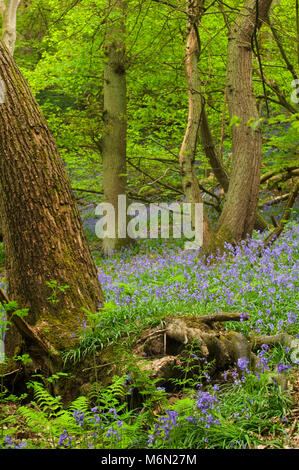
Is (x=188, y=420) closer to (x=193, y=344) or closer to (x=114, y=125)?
(x=193, y=344)

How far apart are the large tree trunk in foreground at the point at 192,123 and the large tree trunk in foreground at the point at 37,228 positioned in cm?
407

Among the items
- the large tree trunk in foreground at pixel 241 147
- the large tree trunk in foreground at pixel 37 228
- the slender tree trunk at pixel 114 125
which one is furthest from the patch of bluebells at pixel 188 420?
the slender tree trunk at pixel 114 125

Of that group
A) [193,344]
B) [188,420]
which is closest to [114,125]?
[193,344]

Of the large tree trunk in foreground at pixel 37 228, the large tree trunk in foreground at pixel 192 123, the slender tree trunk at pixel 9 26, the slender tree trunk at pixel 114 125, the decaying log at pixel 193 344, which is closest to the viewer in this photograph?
the decaying log at pixel 193 344

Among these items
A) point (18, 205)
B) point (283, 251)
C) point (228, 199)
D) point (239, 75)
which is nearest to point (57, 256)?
point (18, 205)

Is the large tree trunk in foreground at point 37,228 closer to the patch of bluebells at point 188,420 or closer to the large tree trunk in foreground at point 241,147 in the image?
the patch of bluebells at point 188,420

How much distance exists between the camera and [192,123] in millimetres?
8539

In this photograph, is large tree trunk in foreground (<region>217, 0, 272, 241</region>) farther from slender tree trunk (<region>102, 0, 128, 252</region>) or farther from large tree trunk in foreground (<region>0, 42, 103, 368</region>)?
large tree trunk in foreground (<region>0, 42, 103, 368</region>)

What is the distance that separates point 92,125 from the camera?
41.2 ft

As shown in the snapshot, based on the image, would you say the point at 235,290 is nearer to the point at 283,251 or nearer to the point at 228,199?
the point at 283,251

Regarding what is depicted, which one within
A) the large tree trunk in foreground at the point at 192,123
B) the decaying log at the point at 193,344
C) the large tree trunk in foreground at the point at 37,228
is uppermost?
the large tree trunk in foreground at the point at 192,123

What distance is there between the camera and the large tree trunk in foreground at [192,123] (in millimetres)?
8430

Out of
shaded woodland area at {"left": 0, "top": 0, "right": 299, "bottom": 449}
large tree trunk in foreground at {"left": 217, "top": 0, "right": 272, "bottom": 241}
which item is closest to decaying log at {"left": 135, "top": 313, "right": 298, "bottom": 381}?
shaded woodland area at {"left": 0, "top": 0, "right": 299, "bottom": 449}

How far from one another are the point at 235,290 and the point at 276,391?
2.42m
